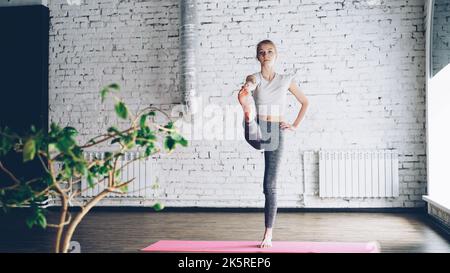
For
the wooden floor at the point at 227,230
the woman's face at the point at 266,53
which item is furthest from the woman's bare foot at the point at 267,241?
the woman's face at the point at 266,53

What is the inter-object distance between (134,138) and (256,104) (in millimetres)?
2332

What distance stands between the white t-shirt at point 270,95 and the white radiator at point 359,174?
76.7 inches

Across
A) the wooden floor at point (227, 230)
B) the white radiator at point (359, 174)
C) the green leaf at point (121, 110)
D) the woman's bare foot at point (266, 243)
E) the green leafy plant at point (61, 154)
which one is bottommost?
the wooden floor at point (227, 230)

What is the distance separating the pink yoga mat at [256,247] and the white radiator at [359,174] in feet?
5.62

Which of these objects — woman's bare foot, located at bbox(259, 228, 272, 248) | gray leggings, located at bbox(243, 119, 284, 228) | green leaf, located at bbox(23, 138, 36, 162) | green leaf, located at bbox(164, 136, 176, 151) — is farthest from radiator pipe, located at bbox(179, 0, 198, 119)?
green leaf, located at bbox(23, 138, 36, 162)

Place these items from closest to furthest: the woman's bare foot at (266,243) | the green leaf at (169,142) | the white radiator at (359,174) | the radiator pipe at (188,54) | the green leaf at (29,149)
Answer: the green leaf at (29,149)
the green leaf at (169,142)
the woman's bare foot at (266,243)
the white radiator at (359,174)
the radiator pipe at (188,54)

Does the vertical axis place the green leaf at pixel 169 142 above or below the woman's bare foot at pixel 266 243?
above

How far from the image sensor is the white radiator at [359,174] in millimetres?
5297

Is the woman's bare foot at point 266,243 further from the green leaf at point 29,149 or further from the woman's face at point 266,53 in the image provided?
the green leaf at point 29,149

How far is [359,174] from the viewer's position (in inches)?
209

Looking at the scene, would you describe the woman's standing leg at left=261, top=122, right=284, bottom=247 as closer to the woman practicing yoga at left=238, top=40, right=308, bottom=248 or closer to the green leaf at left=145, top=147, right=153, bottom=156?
the woman practicing yoga at left=238, top=40, right=308, bottom=248

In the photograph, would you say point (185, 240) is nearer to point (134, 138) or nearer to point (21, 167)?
point (134, 138)

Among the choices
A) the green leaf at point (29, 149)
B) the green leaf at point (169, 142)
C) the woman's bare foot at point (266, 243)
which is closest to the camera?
the green leaf at point (29, 149)

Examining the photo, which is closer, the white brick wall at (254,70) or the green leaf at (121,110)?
the green leaf at (121,110)
